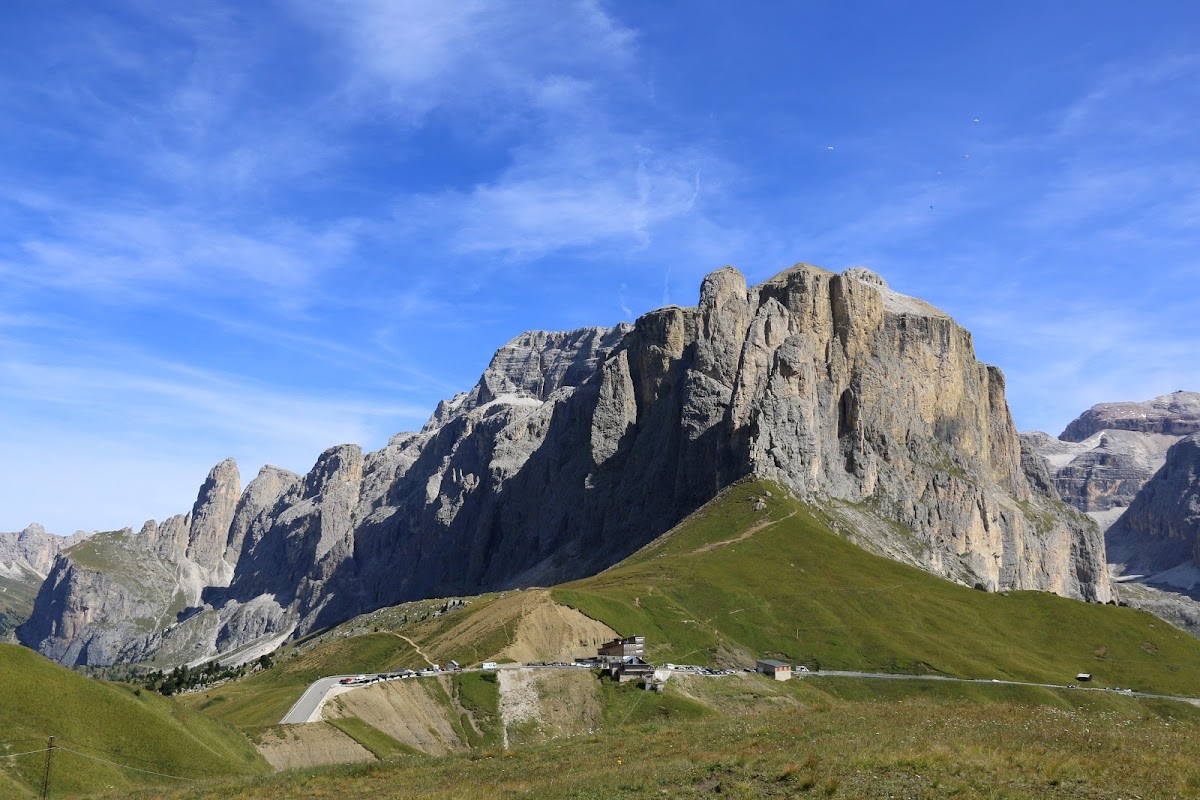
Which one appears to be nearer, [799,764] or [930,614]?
[799,764]

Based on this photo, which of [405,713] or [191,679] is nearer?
[405,713]

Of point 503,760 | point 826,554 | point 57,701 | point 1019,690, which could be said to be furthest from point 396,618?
point 503,760

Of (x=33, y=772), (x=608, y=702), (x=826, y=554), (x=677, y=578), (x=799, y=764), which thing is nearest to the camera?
(x=799, y=764)

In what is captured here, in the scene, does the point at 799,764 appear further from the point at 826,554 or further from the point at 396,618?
the point at 396,618

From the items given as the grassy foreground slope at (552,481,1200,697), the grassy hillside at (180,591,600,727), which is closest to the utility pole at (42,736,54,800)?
the grassy hillside at (180,591,600,727)

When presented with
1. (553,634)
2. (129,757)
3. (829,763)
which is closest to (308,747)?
(129,757)

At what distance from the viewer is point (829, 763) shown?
3556 cm

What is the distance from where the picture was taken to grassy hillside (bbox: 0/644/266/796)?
186ft

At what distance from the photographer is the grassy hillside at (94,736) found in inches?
2234

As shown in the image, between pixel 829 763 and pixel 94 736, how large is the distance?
48817mm

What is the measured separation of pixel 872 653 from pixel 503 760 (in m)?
98.1

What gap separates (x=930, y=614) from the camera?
6211 inches

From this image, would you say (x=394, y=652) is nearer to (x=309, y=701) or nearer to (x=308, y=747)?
(x=309, y=701)

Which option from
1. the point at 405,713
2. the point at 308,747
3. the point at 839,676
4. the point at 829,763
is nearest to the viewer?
the point at 829,763
